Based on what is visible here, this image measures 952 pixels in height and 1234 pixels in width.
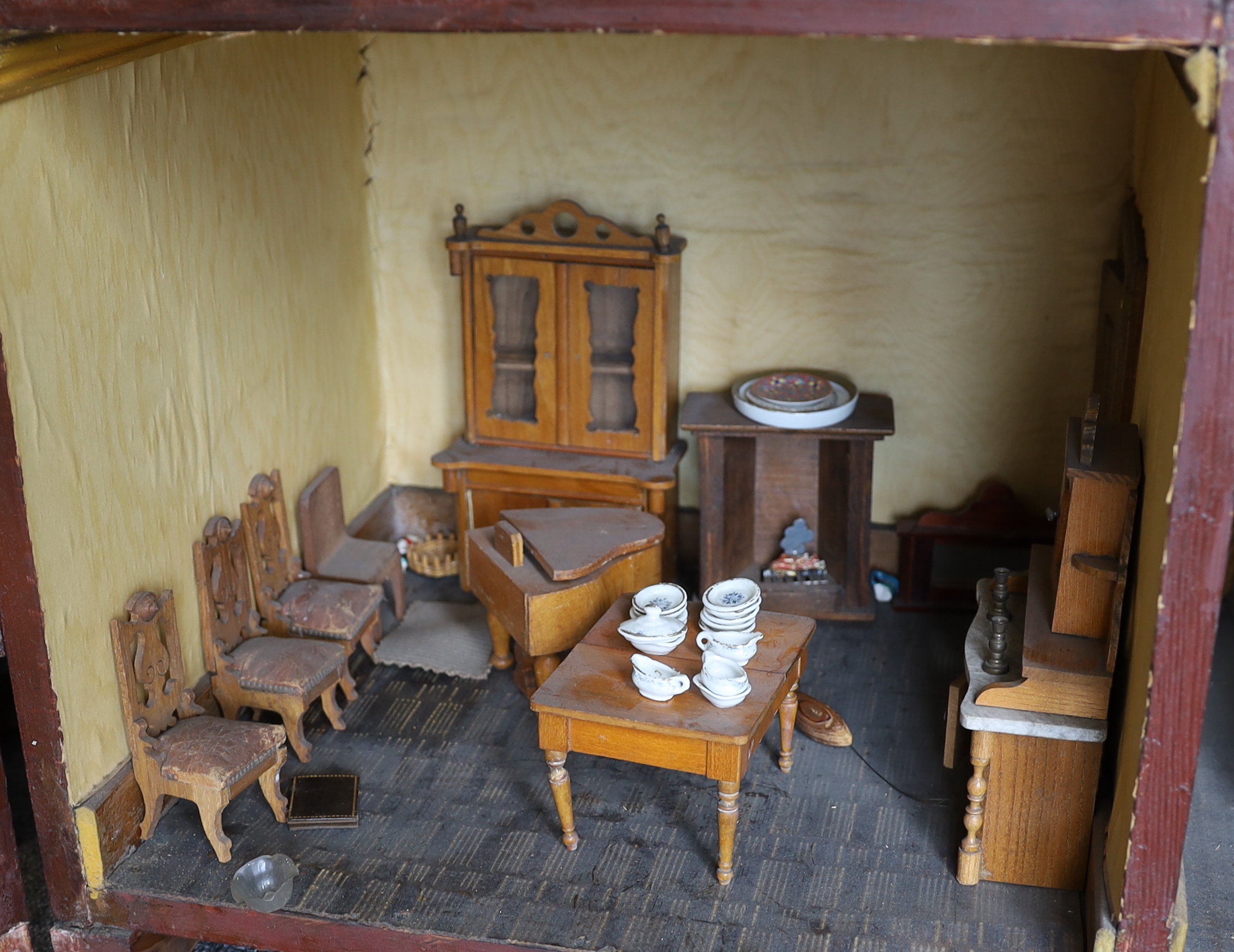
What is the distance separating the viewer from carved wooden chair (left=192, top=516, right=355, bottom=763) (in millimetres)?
5320

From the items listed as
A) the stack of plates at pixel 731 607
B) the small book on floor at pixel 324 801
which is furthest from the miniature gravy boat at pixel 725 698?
the small book on floor at pixel 324 801

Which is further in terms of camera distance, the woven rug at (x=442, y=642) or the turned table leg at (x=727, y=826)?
the woven rug at (x=442, y=642)

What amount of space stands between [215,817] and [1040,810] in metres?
2.96

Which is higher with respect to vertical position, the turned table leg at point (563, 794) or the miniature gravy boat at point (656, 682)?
the miniature gravy boat at point (656, 682)

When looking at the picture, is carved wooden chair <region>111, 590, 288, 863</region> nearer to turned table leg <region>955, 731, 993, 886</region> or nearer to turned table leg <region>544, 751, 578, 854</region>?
turned table leg <region>544, 751, 578, 854</region>

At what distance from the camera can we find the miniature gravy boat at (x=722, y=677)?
4.53 metres

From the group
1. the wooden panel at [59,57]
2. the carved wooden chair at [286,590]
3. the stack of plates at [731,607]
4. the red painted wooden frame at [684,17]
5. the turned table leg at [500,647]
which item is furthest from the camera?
the turned table leg at [500,647]

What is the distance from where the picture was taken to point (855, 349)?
6.58 m

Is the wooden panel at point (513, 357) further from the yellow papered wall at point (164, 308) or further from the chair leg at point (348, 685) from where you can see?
the chair leg at point (348, 685)

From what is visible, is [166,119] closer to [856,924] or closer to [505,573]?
[505,573]

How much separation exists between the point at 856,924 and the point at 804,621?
1180mm

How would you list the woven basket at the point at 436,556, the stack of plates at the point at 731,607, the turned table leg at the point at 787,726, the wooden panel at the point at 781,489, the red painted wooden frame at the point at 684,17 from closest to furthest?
the red painted wooden frame at the point at 684,17 → the stack of plates at the point at 731,607 → the turned table leg at the point at 787,726 → the wooden panel at the point at 781,489 → the woven basket at the point at 436,556

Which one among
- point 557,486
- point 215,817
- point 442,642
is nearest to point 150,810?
point 215,817

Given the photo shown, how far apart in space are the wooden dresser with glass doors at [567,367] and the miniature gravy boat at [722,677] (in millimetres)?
1871
